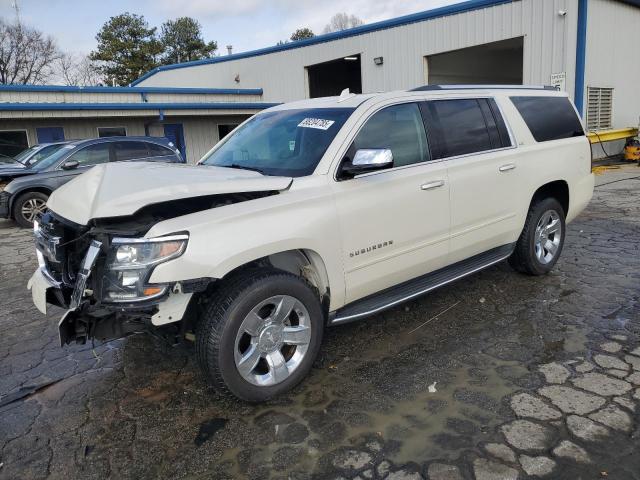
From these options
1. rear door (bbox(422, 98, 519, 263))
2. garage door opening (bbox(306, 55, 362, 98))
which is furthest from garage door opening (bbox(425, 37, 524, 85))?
rear door (bbox(422, 98, 519, 263))

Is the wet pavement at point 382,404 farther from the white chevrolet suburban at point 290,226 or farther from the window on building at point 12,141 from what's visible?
the window on building at point 12,141

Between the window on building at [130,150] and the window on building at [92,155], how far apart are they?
0.66 ft

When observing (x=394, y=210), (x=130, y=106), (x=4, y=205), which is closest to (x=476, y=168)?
(x=394, y=210)

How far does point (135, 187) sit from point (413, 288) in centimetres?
219

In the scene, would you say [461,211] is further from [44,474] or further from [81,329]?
[44,474]

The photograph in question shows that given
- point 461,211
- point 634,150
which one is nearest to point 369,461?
point 461,211

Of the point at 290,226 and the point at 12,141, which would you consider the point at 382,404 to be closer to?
the point at 290,226

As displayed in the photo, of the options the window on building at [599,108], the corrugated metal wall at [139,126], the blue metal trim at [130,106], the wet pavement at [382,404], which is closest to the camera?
the wet pavement at [382,404]

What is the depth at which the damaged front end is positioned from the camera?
2797mm

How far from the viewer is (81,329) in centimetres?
302

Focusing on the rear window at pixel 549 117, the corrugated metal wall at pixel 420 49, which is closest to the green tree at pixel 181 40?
the corrugated metal wall at pixel 420 49

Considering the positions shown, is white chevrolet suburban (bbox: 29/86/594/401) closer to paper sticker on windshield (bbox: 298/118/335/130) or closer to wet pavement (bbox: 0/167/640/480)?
paper sticker on windshield (bbox: 298/118/335/130)

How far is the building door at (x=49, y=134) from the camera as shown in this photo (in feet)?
57.8

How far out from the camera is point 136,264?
9.18ft
